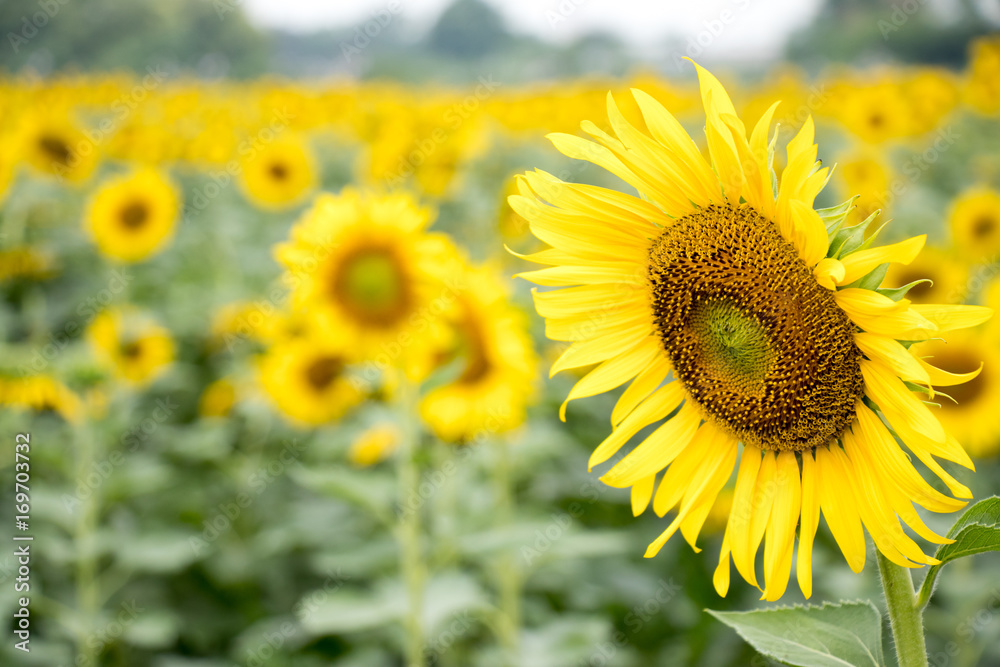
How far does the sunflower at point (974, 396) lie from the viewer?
2.48 m

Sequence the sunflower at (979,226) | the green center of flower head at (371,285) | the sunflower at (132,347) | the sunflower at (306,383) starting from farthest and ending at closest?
1. the sunflower at (979,226)
2. the sunflower at (132,347)
3. the sunflower at (306,383)
4. the green center of flower head at (371,285)

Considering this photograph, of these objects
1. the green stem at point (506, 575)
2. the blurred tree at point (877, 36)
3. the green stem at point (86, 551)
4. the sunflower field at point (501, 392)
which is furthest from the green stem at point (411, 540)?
the blurred tree at point (877, 36)

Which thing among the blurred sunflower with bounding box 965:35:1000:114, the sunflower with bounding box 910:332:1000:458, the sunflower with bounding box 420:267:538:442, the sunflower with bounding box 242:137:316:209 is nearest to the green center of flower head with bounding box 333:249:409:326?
the sunflower with bounding box 420:267:538:442

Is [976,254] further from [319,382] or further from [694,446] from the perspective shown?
[694,446]

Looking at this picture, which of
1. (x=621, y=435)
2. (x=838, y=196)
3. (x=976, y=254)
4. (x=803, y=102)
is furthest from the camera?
(x=803, y=102)

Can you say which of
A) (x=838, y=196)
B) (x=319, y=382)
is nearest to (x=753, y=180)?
(x=319, y=382)

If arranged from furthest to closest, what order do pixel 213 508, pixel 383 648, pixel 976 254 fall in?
pixel 976 254
pixel 213 508
pixel 383 648

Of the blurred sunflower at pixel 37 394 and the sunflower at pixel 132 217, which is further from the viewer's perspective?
the sunflower at pixel 132 217

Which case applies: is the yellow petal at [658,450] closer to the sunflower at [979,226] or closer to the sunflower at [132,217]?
the sunflower at [979,226]

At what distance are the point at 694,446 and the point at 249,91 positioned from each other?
7.53 meters

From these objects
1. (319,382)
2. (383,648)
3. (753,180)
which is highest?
(753,180)

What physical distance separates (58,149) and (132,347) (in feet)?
6.64

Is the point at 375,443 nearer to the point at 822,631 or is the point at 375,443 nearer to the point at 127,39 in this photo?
the point at 822,631

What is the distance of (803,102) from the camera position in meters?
6.27
